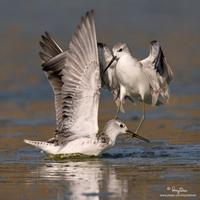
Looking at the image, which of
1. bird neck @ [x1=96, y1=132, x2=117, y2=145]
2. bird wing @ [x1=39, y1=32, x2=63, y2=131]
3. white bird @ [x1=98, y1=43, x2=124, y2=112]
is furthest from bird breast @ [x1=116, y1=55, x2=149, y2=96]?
bird neck @ [x1=96, y1=132, x2=117, y2=145]

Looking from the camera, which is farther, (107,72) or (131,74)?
(107,72)

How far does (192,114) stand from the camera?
52.3ft

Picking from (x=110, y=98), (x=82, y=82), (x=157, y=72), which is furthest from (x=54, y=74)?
(x=110, y=98)

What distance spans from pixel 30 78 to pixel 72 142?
6.90m

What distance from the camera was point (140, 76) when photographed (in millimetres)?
14633

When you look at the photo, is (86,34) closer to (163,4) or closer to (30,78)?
(30,78)

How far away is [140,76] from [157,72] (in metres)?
0.28

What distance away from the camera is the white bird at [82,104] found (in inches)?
485

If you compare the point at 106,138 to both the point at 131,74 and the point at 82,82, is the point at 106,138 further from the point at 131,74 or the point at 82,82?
the point at 131,74

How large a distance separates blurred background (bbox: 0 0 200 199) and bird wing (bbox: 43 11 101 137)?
1.96 ft

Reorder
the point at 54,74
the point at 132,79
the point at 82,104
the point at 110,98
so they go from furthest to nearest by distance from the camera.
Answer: the point at 110,98 → the point at 132,79 → the point at 54,74 → the point at 82,104

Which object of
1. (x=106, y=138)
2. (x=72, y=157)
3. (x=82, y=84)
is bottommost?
(x=72, y=157)

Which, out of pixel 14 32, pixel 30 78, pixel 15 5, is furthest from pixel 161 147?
pixel 15 5

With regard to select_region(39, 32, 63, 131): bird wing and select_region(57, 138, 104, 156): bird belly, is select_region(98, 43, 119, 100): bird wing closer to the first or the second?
select_region(39, 32, 63, 131): bird wing
